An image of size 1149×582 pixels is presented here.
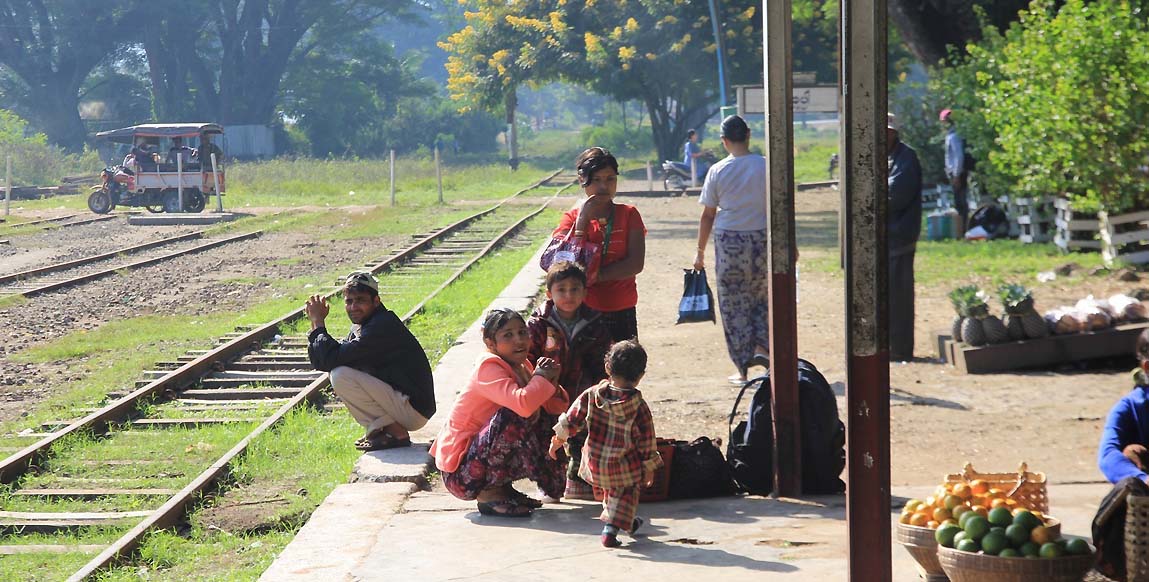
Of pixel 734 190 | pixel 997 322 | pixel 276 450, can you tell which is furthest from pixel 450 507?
pixel 997 322

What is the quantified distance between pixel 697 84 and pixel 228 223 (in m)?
21.1

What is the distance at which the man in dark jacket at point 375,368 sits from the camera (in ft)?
24.5

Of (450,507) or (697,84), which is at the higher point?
(697,84)

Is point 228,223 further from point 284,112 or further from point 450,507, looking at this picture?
point 284,112

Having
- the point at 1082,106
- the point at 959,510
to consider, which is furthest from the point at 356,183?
the point at 959,510

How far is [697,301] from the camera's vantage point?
969 centimetres

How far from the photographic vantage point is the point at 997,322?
10.1m

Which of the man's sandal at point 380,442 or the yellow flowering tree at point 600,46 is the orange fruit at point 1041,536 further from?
the yellow flowering tree at point 600,46

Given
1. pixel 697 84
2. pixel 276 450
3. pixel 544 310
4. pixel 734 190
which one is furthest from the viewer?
pixel 697 84

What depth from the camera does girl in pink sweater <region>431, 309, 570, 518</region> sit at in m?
6.27

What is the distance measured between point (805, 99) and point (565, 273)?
367 inches

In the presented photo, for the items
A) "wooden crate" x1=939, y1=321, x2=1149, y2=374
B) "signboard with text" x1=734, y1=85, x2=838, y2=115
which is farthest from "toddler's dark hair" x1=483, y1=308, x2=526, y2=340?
"signboard with text" x1=734, y1=85, x2=838, y2=115

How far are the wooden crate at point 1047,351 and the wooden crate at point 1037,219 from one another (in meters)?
8.51

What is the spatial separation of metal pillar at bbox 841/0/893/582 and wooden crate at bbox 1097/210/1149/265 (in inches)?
461
